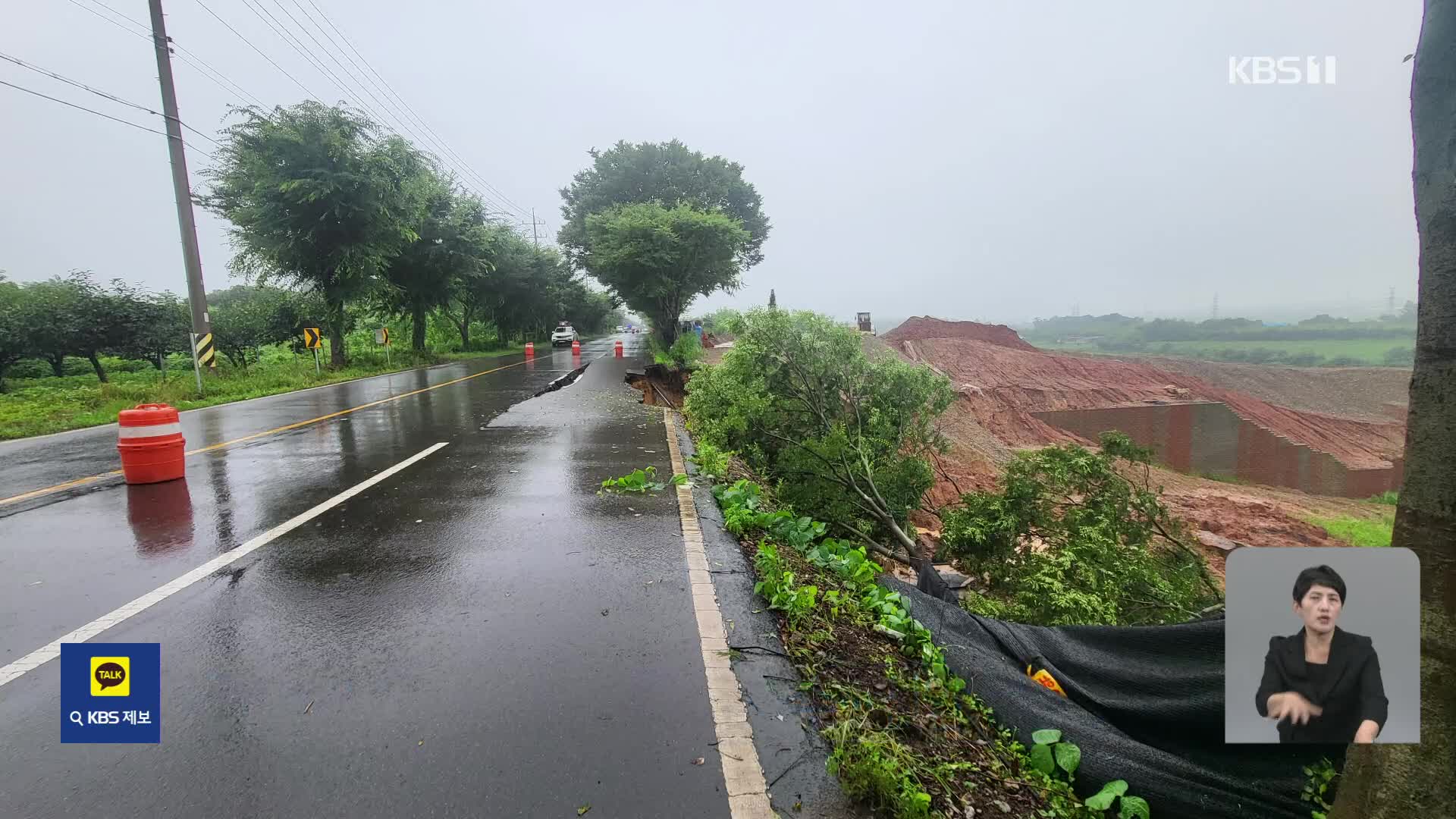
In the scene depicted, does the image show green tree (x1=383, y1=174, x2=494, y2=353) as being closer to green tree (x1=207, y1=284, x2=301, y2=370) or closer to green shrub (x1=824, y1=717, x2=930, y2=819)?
green tree (x1=207, y1=284, x2=301, y2=370)

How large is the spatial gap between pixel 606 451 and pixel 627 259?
2088 centimetres

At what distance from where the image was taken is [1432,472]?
2008mm

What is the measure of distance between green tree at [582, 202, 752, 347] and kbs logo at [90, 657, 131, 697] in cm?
2542

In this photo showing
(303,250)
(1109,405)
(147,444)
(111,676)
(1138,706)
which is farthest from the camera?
(1109,405)

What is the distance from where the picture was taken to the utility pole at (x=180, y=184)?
52.0 feet

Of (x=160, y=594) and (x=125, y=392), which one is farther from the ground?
(x=125, y=392)

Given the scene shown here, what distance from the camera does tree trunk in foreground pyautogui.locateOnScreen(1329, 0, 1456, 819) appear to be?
6.17 feet

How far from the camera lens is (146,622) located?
352cm

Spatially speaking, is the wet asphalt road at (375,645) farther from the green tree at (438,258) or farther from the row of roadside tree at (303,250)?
the green tree at (438,258)

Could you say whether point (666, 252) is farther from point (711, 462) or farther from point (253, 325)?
point (711, 462)

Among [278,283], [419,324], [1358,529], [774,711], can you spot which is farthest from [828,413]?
[419,324]

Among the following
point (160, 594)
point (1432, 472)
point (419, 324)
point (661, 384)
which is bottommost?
point (160, 594)

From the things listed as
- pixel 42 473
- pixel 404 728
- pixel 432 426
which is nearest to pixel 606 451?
pixel 432 426

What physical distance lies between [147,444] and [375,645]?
555 cm
